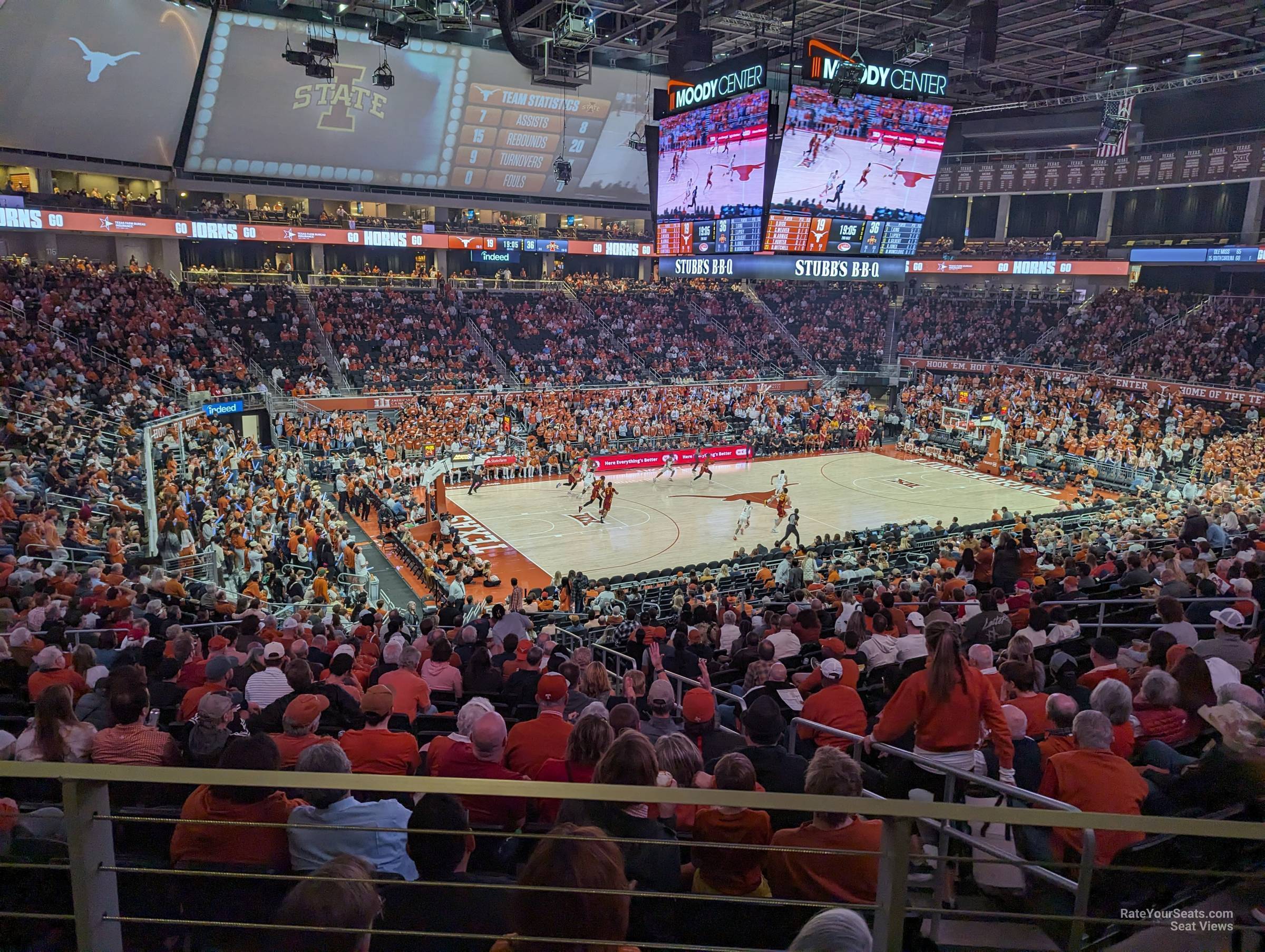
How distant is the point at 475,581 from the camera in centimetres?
1852

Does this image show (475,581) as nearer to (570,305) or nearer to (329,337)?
(329,337)

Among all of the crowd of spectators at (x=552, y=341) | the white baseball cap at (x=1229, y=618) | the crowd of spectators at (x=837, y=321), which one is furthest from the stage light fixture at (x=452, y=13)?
the crowd of spectators at (x=837, y=321)

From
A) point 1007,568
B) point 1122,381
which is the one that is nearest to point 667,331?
point 1122,381

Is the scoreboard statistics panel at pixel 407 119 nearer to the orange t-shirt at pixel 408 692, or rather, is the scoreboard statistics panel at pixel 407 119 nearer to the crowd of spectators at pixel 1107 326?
the crowd of spectators at pixel 1107 326

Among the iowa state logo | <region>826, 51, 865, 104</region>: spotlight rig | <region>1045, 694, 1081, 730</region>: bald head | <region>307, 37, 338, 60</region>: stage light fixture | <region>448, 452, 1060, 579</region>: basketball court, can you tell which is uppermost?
the iowa state logo

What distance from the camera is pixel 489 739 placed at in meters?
4.52

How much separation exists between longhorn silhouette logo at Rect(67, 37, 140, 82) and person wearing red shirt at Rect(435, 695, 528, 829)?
31723 mm

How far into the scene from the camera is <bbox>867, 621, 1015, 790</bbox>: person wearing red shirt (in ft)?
14.7

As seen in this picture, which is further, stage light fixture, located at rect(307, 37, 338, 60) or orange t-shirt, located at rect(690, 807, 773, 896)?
stage light fixture, located at rect(307, 37, 338, 60)

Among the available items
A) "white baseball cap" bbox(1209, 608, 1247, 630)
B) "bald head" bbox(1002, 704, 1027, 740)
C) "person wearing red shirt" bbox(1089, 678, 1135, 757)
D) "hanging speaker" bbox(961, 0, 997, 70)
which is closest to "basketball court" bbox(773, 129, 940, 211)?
"hanging speaker" bbox(961, 0, 997, 70)

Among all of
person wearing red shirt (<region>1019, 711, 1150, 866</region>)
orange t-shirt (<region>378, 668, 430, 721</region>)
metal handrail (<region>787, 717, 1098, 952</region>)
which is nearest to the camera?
metal handrail (<region>787, 717, 1098, 952</region>)

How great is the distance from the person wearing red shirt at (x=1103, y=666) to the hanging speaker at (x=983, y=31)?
18.7 meters

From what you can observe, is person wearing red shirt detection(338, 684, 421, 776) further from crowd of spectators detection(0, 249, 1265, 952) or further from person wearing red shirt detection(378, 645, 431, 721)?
person wearing red shirt detection(378, 645, 431, 721)

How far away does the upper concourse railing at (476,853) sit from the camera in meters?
2.12
